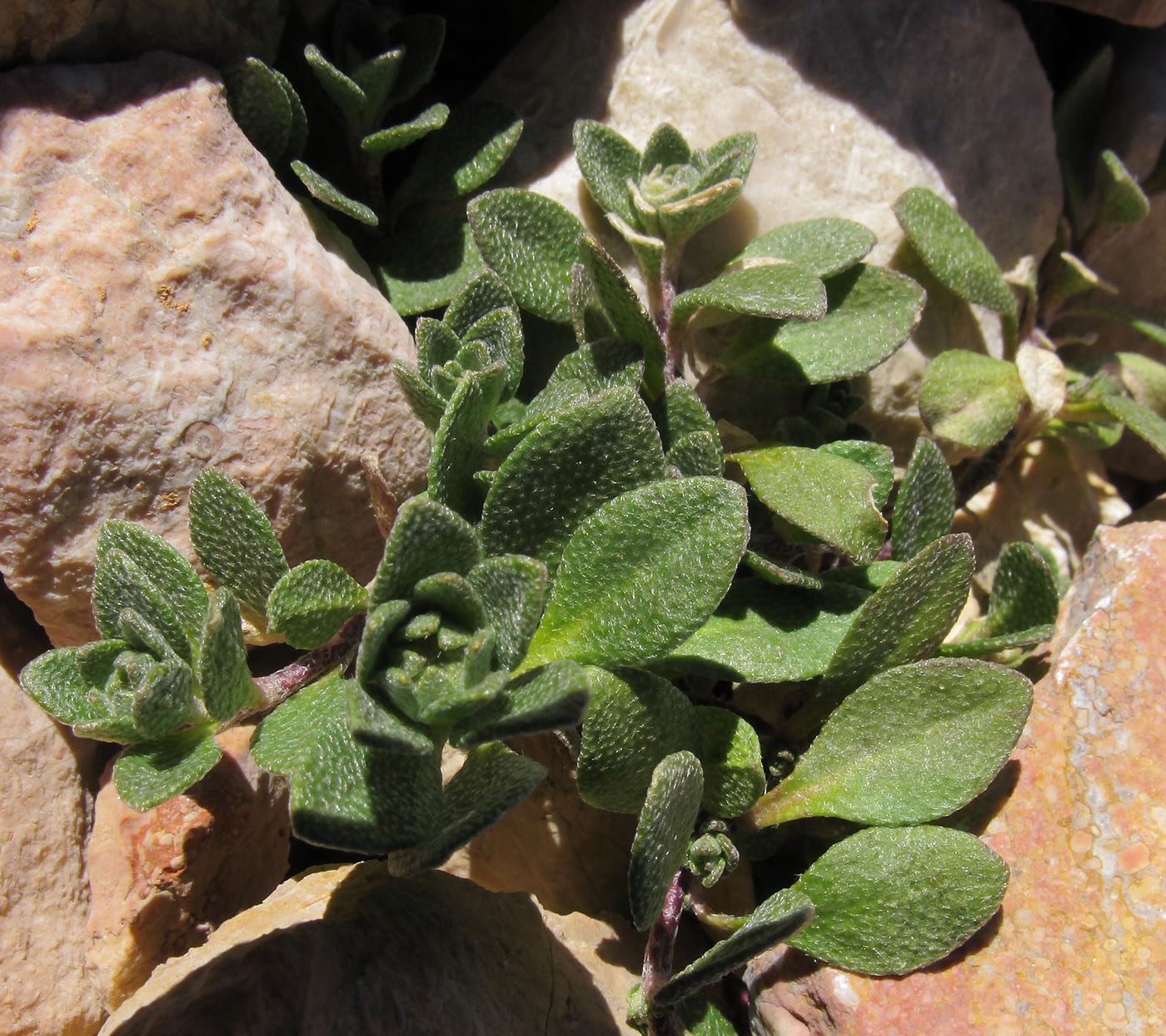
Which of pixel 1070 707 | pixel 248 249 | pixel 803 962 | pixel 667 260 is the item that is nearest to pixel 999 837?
pixel 1070 707

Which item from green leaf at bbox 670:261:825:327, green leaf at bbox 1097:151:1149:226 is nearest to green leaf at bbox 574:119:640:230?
green leaf at bbox 670:261:825:327

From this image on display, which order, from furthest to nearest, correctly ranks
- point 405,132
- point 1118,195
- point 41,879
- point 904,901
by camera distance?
point 1118,195, point 405,132, point 41,879, point 904,901

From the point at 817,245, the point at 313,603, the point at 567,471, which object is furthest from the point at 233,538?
the point at 817,245

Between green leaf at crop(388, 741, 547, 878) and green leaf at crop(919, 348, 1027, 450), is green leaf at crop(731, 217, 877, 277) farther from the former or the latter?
green leaf at crop(388, 741, 547, 878)

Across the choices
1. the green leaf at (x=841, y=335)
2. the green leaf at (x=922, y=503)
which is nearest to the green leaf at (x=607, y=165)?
the green leaf at (x=841, y=335)

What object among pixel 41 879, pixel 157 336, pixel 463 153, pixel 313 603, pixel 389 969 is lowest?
pixel 41 879

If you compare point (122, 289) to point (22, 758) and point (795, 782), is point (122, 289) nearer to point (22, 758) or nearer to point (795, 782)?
point (22, 758)

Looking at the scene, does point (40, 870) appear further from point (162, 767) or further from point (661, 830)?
point (661, 830)
